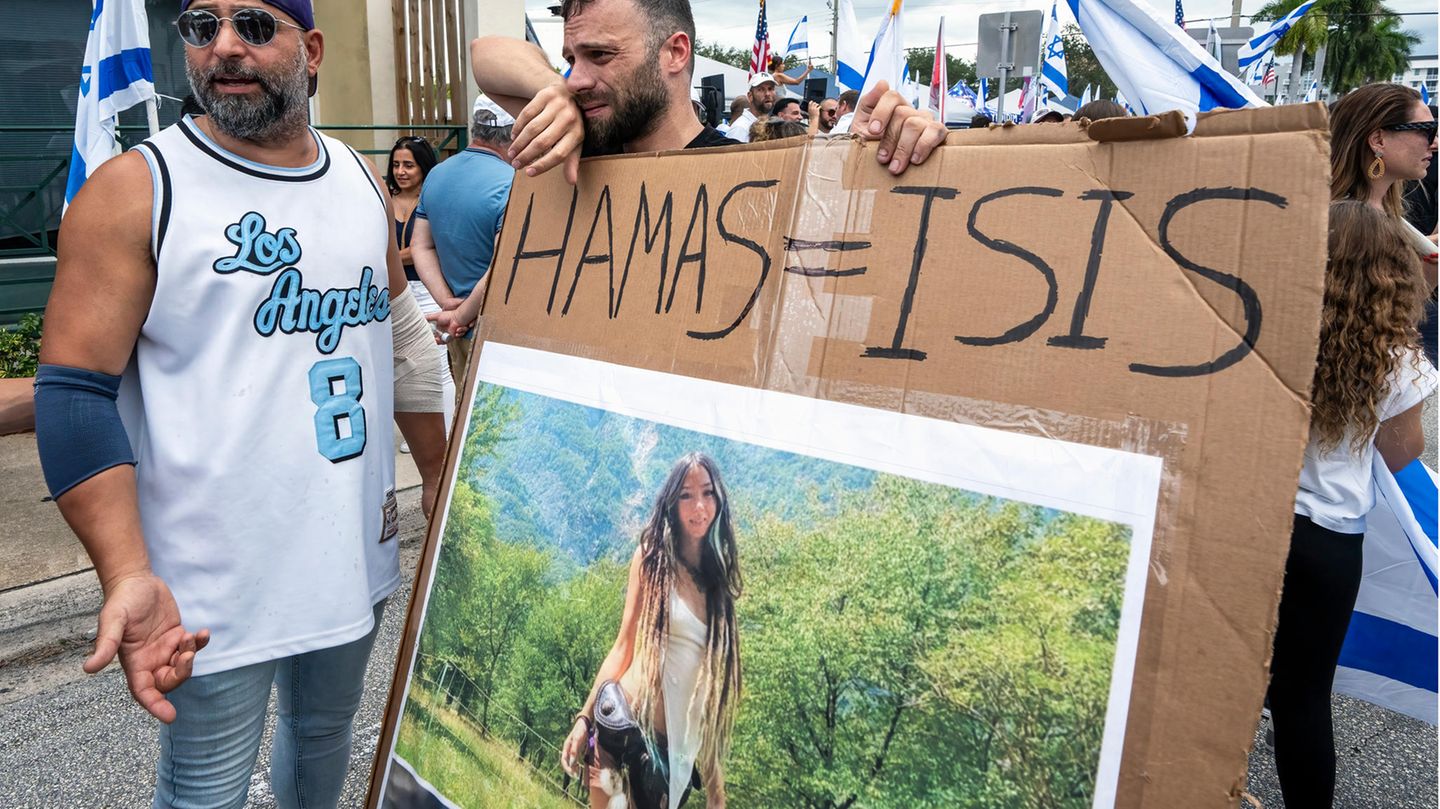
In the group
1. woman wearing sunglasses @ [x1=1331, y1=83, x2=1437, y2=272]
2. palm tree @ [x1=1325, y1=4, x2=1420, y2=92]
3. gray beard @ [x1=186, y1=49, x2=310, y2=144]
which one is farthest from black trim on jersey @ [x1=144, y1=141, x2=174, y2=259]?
palm tree @ [x1=1325, y1=4, x2=1420, y2=92]

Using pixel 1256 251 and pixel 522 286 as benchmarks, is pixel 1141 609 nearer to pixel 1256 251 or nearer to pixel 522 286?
pixel 1256 251

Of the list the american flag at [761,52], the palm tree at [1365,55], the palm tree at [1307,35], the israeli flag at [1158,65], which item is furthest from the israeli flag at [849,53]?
the palm tree at [1365,55]

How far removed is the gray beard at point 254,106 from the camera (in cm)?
155

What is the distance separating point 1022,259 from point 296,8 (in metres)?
1.35

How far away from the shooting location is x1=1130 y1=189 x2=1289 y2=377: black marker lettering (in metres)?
0.84

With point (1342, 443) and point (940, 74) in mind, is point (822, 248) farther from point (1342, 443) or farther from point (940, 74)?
point (940, 74)

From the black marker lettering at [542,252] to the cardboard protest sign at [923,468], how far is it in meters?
0.05

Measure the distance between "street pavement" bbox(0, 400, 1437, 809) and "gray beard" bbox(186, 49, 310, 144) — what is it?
67.8 inches

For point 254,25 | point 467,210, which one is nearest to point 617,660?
point 254,25

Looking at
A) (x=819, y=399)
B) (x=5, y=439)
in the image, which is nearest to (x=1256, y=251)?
(x=819, y=399)

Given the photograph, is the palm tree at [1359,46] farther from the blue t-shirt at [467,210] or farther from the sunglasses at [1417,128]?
the blue t-shirt at [467,210]

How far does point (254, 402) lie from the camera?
154 centimetres

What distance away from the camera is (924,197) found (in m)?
1.06

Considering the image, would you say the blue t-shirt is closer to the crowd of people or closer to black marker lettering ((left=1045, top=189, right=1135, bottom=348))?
the crowd of people
